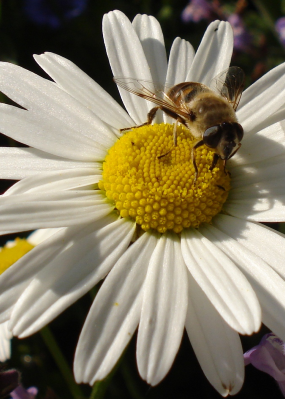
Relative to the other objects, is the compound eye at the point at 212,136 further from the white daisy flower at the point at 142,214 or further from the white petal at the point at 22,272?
the white petal at the point at 22,272

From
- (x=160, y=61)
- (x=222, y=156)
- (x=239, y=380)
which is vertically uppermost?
(x=160, y=61)

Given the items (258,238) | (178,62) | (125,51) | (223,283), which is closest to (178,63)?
(178,62)

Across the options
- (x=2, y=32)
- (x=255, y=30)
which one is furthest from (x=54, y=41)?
(x=255, y=30)

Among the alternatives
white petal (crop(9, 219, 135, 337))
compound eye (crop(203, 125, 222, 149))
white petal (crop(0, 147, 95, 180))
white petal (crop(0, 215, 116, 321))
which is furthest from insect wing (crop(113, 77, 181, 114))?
white petal (crop(0, 215, 116, 321))

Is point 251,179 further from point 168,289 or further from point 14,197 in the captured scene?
point 14,197

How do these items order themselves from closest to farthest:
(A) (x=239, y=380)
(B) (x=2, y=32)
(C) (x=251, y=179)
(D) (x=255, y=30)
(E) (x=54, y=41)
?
(A) (x=239, y=380) < (C) (x=251, y=179) < (B) (x=2, y=32) < (E) (x=54, y=41) < (D) (x=255, y=30)

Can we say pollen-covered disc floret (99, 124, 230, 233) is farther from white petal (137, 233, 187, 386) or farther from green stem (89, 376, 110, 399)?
green stem (89, 376, 110, 399)

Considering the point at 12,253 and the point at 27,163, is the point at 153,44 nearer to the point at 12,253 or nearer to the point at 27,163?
the point at 27,163
